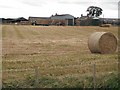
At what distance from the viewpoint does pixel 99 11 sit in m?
126

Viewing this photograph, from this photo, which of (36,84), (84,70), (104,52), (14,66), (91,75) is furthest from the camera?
(104,52)

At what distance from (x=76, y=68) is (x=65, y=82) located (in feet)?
7.74

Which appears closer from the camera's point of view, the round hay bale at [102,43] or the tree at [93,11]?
the round hay bale at [102,43]

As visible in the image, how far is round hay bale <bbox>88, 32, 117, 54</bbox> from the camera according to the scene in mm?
17428

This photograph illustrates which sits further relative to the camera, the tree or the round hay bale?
the tree

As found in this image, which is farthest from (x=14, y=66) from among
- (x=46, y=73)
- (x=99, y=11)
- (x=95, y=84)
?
(x=99, y=11)

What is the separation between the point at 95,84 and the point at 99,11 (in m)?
119

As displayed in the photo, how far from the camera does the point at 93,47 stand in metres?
17.7

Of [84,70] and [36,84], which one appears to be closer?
[36,84]

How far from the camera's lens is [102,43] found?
57.8ft

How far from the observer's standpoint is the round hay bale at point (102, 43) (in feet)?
57.2

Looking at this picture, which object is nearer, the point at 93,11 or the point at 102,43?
the point at 102,43

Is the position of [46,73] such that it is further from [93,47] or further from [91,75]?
[93,47]

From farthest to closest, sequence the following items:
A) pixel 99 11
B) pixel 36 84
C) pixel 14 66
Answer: pixel 99 11 → pixel 14 66 → pixel 36 84
